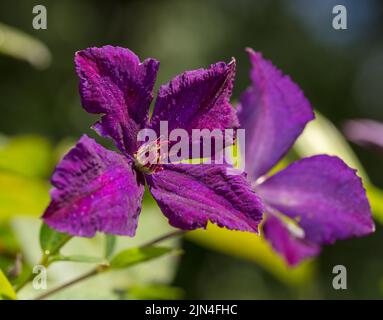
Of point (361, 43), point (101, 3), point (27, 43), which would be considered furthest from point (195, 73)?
point (361, 43)

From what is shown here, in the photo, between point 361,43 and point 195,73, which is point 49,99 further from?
point 195,73

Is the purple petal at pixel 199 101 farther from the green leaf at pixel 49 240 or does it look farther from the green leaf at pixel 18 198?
the green leaf at pixel 18 198

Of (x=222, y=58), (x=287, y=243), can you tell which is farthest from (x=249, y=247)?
(x=222, y=58)

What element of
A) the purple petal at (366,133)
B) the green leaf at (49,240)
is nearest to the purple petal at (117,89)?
the green leaf at (49,240)

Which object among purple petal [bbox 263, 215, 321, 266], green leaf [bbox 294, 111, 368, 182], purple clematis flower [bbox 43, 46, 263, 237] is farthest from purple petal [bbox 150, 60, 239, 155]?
green leaf [bbox 294, 111, 368, 182]

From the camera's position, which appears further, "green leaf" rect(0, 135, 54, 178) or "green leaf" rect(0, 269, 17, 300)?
"green leaf" rect(0, 135, 54, 178)

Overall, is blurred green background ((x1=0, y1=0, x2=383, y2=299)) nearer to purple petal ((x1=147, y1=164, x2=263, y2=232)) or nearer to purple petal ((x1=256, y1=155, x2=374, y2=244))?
purple petal ((x1=256, y1=155, x2=374, y2=244))

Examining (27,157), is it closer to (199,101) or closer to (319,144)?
(319,144)
